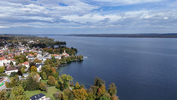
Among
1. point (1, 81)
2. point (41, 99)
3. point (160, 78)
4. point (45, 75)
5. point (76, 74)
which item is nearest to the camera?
point (41, 99)

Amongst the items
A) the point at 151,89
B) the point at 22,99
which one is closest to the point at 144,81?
the point at 151,89

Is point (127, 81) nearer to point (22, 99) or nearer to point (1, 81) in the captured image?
point (22, 99)

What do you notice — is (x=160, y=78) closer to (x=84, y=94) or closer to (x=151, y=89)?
(x=151, y=89)

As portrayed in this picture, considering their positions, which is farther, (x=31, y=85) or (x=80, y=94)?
(x=31, y=85)

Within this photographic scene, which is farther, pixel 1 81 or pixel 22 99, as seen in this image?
pixel 1 81

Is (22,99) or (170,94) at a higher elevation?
(22,99)

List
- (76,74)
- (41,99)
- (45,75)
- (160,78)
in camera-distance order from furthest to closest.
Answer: (76,74) < (160,78) < (45,75) < (41,99)

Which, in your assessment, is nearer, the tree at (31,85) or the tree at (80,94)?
the tree at (80,94)

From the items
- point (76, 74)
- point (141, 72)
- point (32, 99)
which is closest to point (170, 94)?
point (141, 72)

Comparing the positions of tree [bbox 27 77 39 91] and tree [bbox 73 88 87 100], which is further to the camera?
tree [bbox 27 77 39 91]
